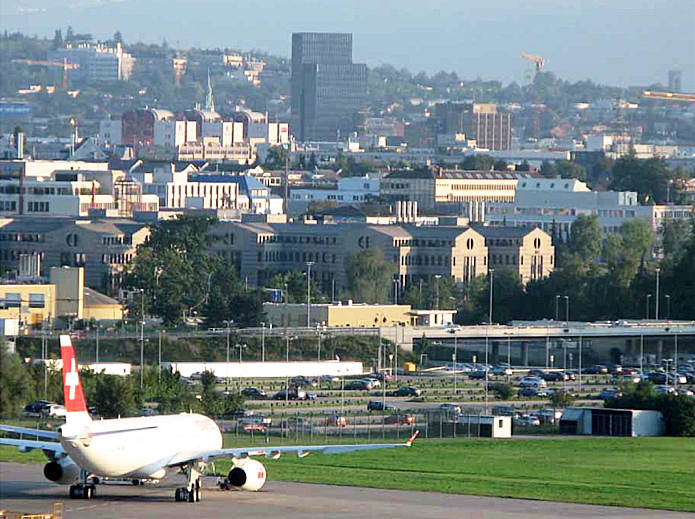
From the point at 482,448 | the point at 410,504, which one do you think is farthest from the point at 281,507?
the point at 482,448

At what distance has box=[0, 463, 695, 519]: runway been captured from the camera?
58.1 metres

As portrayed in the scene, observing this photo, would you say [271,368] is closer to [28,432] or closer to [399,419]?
[399,419]

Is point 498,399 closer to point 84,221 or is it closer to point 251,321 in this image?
point 251,321

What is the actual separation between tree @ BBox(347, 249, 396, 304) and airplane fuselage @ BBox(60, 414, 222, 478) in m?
99.2

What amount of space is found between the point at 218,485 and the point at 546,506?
28.1ft

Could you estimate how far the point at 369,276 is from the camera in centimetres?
16750

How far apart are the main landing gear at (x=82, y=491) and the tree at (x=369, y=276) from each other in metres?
100

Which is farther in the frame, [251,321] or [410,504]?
[251,321]

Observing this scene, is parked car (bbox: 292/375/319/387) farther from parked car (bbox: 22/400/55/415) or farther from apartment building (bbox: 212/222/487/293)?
apartment building (bbox: 212/222/487/293)

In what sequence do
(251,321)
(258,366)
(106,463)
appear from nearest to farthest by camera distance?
(106,463) < (258,366) < (251,321)

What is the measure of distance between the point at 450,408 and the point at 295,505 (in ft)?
114

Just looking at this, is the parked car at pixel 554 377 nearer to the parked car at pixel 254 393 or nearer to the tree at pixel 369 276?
the parked car at pixel 254 393

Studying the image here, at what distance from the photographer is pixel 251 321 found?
460ft

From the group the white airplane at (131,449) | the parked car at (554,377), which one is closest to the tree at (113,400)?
the white airplane at (131,449)
